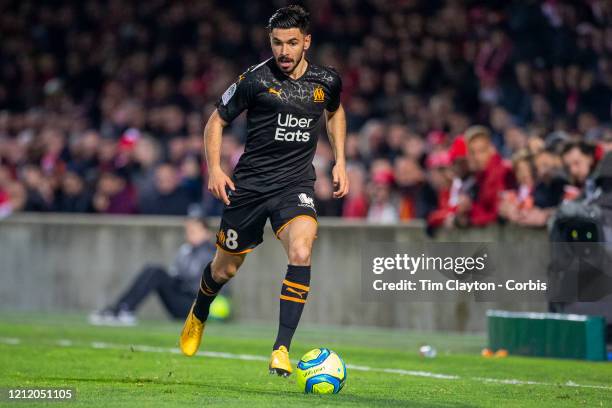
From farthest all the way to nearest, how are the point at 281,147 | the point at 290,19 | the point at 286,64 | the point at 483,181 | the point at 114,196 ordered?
the point at 114,196 → the point at 483,181 → the point at 281,147 → the point at 286,64 → the point at 290,19

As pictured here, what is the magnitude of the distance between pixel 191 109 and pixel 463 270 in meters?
8.94

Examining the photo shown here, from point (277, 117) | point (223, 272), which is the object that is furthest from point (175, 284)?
point (277, 117)

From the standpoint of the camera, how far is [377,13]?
20.3 meters

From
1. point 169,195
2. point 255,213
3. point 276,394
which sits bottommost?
point 276,394

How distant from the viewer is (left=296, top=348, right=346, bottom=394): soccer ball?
852 cm

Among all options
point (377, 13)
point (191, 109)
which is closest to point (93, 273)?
point (191, 109)

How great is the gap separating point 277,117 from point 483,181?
5.83 m

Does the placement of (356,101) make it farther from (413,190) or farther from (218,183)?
(218,183)

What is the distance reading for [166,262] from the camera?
60.1 ft

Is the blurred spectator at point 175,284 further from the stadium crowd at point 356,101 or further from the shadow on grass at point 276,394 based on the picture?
the shadow on grass at point 276,394

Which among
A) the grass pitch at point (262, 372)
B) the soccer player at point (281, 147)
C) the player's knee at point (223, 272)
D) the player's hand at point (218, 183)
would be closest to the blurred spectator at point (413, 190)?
the grass pitch at point (262, 372)

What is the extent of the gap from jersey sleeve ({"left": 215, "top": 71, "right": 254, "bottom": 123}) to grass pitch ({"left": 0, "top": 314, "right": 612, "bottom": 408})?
1.92 m

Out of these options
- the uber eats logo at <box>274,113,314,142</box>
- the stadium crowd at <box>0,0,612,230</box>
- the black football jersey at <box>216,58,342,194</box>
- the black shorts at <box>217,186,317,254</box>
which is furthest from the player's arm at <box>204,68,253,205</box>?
the stadium crowd at <box>0,0,612,230</box>

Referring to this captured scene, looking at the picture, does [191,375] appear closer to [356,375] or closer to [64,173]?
[356,375]
